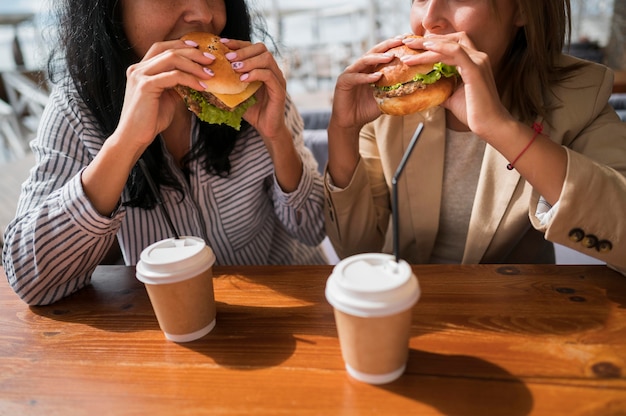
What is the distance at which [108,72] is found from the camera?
1451 millimetres

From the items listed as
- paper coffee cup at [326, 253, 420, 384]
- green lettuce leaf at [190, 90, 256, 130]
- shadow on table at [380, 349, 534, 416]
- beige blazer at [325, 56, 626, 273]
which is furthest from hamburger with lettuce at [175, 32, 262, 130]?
shadow on table at [380, 349, 534, 416]

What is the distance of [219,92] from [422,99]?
1.92 ft

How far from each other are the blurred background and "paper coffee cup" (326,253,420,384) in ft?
4.16

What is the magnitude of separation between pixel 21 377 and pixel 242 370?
441mm

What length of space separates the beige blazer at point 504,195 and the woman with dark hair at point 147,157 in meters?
0.19

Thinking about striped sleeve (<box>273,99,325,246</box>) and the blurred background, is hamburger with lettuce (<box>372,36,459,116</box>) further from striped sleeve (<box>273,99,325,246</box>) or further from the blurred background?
the blurred background

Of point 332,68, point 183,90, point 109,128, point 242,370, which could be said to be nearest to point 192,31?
point 183,90

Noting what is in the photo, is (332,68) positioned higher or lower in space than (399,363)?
lower

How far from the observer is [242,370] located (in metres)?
0.87

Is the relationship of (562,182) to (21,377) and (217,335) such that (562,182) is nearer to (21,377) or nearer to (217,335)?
(217,335)

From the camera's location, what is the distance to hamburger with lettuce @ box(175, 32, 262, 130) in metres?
1.31

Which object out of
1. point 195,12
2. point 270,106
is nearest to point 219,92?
point 270,106

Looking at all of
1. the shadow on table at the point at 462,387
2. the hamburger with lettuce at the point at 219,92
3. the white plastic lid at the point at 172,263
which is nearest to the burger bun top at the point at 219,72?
the hamburger with lettuce at the point at 219,92

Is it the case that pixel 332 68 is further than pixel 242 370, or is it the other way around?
pixel 332 68
